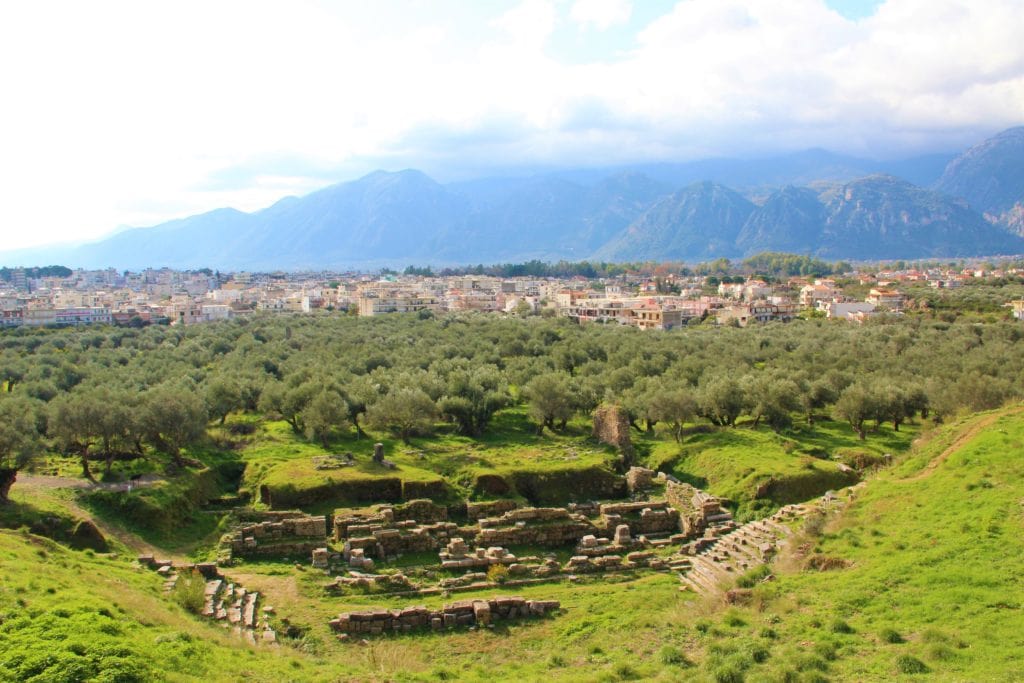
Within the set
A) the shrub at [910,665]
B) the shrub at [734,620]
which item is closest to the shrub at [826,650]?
the shrub at [910,665]

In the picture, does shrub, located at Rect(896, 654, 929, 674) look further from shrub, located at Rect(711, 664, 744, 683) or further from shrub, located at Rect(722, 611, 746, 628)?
shrub, located at Rect(722, 611, 746, 628)

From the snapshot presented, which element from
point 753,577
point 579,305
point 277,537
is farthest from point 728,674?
point 579,305

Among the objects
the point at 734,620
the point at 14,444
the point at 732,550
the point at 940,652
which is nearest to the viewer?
the point at 940,652

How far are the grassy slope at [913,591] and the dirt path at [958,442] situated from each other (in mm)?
164

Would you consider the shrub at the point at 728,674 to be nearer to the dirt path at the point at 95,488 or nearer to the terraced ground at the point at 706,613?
the terraced ground at the point at 706,613

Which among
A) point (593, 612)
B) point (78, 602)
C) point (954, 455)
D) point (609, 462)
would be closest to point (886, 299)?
point (609, 462)

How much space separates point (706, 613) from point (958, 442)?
492 inches

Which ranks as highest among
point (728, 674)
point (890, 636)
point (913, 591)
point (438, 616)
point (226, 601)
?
point (913, 591)

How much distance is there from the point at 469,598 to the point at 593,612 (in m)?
4.23

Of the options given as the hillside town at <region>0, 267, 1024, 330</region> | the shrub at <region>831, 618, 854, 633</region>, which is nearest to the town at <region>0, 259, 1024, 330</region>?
the hillside town at <region>0, 267, 1024, 330</region>

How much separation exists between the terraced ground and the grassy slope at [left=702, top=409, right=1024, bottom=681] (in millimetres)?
48

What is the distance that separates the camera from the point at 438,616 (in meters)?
22.1

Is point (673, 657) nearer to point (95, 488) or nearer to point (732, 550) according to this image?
point (732, 550)

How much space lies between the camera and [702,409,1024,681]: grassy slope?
14.6 meters
